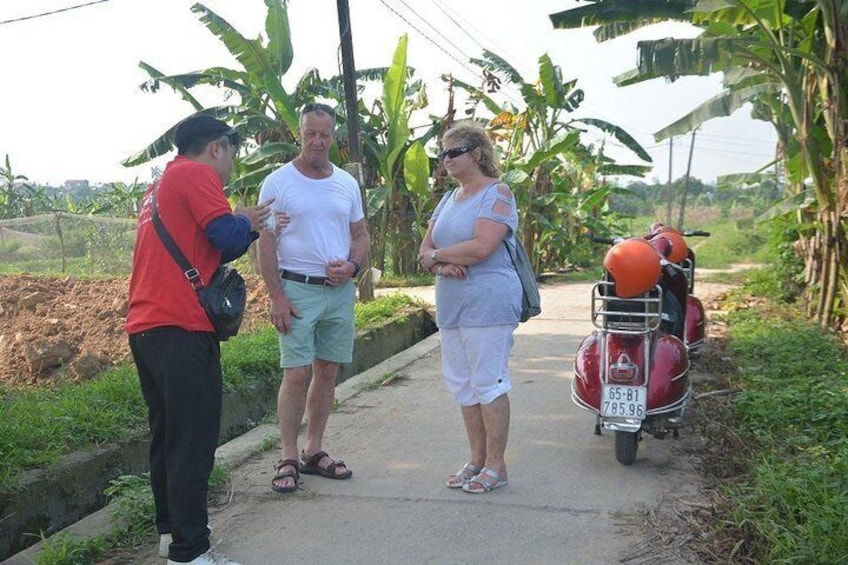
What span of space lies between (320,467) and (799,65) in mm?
7197

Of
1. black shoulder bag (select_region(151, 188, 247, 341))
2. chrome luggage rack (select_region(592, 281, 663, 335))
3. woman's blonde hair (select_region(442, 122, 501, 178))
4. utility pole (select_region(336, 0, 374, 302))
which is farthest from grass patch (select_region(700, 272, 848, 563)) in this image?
utility pole (select_region(336, 0, 374, 302))

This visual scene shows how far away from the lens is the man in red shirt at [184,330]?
126 inches

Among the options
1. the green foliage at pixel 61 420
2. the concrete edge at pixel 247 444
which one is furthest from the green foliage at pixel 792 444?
the green foliage at pixel 61 420

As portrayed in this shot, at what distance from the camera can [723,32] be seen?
841 cm

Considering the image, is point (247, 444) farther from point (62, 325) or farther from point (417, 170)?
point (417, 170)

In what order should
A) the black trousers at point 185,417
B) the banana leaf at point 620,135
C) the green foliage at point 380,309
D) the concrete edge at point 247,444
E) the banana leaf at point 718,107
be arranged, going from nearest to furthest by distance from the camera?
the black trousers at point 185,417 < the concrete edge at point 247,444 < the green foliage at point 380,309 < the banana leaf at point 718,107 < the banana leaf at point 620,135

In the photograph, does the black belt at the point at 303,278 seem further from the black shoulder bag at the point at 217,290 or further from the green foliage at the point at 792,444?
the green foliage at the point at 792,444

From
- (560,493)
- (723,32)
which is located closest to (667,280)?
(560,493)

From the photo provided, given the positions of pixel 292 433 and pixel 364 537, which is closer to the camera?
pixel 364 537

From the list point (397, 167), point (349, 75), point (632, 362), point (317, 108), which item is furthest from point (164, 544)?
point (397, 167)

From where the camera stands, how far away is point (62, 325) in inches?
342

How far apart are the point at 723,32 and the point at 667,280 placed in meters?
4.17

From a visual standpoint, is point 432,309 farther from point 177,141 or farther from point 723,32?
point 177,141

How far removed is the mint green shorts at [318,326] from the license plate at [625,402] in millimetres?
1372
